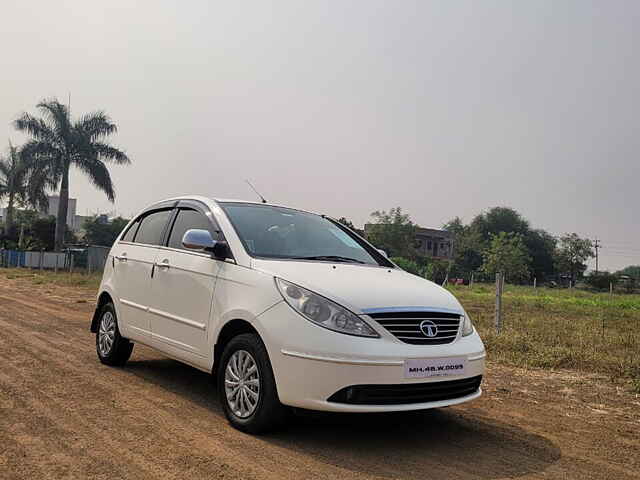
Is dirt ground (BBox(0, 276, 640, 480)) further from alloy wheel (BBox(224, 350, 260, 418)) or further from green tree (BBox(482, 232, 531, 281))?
green tree (BBox(482, 232, 531, 281))

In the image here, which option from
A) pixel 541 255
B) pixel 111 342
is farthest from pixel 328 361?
pixel 541 255

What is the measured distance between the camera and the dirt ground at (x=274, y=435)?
3648 mm

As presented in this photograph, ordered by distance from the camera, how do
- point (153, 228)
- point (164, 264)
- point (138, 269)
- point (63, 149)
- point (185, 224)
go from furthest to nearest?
point (63, 149), point (153, 228), point (138, 269), point (185, 224), point (164, 264)

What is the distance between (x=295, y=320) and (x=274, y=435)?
88 centimetres

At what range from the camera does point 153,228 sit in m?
6.28

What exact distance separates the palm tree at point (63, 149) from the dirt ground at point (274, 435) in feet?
105

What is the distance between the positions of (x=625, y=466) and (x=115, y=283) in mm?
5106

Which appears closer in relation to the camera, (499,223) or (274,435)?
(274,435)

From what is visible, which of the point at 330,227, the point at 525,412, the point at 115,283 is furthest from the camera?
the point at 115,283

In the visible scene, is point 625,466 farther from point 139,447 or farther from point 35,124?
point 35,124

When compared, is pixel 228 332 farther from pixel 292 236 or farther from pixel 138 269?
pixel 138 269

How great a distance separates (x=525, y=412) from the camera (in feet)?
18.3

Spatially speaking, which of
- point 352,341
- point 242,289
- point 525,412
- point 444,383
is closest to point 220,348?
point 242,289

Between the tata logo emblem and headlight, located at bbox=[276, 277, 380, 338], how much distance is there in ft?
1.26
